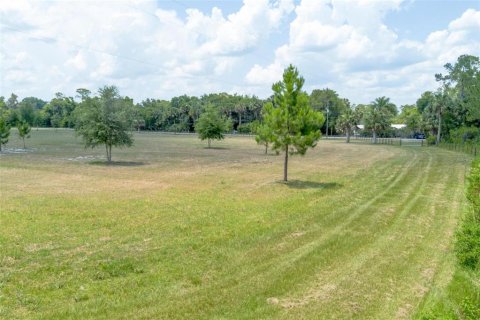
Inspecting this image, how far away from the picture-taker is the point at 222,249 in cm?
1183

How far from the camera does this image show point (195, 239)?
12.7 meters

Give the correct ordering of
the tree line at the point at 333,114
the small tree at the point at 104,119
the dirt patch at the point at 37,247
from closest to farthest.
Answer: the dirt patch at the point at 37,247, the small tree at the point at 104,119, the tree line at the point at 333,114

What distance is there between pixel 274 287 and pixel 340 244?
3.94m

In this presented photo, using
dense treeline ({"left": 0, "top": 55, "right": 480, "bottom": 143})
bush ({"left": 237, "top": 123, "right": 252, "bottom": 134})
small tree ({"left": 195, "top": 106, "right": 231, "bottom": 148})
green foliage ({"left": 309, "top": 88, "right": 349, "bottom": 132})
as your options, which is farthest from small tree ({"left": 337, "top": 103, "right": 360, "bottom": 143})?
small tree ({"left": 195, "top": 106, "right": 231, "bottom": 148})

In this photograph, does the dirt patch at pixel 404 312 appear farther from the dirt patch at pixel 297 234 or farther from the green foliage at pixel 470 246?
the dirt patch at pixel 297 234

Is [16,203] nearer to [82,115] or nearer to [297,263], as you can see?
[297,263]

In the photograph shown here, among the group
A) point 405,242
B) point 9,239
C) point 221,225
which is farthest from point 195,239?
point 405,242

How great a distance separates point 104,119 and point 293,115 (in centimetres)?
1991

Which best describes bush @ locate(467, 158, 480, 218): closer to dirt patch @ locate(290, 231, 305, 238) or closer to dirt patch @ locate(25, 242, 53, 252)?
dirt patch @ locate(290, 231, 305, 238)

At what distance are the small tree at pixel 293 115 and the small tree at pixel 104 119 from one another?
18156 millimetres

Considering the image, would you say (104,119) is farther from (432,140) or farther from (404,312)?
(432,140)

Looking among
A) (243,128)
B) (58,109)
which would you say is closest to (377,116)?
(243,128)

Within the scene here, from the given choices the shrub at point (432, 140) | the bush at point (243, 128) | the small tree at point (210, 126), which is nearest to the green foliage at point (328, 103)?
the bush at point (243, 128)

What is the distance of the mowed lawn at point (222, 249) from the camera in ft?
27.4
